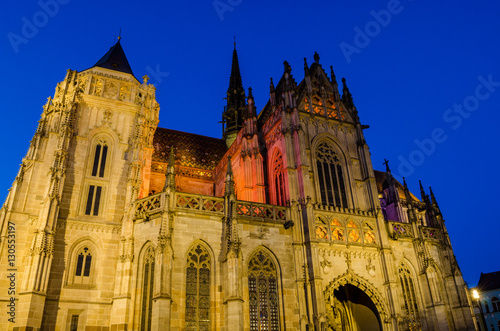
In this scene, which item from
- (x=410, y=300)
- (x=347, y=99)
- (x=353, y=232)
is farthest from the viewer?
(x=347, y=99)

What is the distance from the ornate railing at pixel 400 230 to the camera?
78.0 ft

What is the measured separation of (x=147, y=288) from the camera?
18.4 metres

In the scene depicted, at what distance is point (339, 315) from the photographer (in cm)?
2320

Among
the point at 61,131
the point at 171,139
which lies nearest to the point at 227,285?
the point at 61,131

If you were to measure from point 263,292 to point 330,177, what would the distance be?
8837 mm

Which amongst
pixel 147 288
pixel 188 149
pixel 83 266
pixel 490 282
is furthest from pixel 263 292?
pixel 490 282

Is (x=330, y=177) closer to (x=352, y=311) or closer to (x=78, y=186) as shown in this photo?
(x=352, y=311)

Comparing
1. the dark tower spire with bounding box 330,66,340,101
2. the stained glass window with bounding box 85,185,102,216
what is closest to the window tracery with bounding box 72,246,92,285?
the stained glass window with bounding box 85,185,102,216

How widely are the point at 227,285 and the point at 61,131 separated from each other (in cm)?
1250

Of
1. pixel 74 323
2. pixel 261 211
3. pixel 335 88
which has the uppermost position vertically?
pixel 335 88

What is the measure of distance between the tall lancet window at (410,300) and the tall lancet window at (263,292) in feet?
25.6

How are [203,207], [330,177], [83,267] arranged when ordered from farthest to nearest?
[330,177] → [203,207] → [83,267]

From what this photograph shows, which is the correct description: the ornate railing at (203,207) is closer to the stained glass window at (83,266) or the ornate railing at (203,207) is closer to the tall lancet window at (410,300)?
the stained glass window at (83,266)

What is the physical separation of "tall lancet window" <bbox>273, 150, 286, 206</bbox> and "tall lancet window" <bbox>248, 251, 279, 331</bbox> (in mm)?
4915
